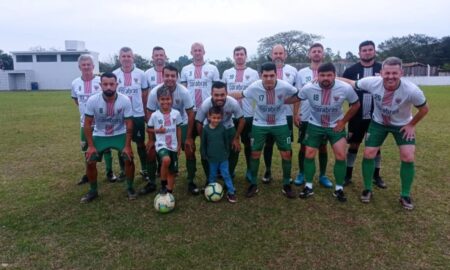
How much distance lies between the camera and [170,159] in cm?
529

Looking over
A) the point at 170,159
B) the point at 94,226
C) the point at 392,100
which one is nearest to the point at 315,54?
the point at 392,100

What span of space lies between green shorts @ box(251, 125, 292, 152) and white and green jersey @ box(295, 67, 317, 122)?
0.65 m

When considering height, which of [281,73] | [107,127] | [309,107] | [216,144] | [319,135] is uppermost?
[281,73]

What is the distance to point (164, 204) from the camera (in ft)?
16.4

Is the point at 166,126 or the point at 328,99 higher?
the point at 328,99

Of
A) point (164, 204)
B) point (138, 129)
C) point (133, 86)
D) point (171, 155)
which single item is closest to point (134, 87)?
point (133, 86)

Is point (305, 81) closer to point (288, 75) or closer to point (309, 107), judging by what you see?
point (288, 75)

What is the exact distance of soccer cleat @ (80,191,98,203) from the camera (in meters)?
5.48

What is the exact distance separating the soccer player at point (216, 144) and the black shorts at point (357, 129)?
2049mm

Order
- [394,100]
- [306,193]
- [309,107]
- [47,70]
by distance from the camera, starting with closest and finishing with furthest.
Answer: [394,100], [306,193], [309,107], [47,70]

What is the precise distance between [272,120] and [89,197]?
9.68 ft

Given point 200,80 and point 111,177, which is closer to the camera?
point 200,80

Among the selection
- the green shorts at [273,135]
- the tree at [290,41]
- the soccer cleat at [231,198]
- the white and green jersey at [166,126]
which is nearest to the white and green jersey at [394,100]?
the green shorts at [273,135]

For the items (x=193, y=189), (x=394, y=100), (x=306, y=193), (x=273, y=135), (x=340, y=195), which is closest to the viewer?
(x=394, y=100)
